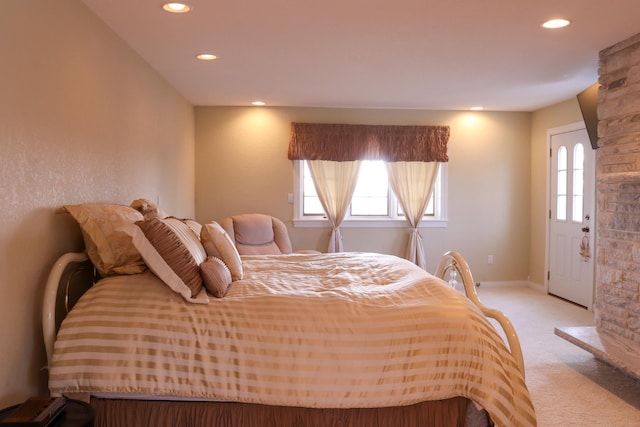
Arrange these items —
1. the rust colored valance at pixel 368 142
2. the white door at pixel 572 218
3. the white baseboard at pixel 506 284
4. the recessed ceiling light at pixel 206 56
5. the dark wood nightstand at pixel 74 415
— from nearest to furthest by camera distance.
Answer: the dark wood nightstand at pixel 74 415 < the recessed ceiling light at pixel 206 56 < the white door at pixel 572 218 < the rust colored valance at pixel 368 142 < the white baseboard at pixel 506 284

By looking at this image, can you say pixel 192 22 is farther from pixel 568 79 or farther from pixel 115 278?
pixel 568 79

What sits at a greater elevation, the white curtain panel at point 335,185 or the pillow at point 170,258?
the white curtain panel at point 335,185

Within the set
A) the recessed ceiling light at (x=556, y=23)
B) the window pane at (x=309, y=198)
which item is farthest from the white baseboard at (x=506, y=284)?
the recessed ceiling light at (x=556, y=23)

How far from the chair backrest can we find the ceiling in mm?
1390

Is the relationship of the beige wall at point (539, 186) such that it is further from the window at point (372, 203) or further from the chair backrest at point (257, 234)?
the chair backrest at point (257, 234)

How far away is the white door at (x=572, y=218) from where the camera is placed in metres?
5.29

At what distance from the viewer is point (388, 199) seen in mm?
6441

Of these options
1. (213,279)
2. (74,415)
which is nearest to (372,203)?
(213,279)

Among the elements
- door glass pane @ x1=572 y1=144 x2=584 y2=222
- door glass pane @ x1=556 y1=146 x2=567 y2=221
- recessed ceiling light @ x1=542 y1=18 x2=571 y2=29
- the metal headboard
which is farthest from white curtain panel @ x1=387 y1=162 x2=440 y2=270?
the metal headboard

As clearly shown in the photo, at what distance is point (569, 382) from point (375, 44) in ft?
8.93

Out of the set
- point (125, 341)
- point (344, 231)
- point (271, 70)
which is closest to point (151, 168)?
point (271, 70)

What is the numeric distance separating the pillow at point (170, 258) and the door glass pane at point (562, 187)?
488 cm

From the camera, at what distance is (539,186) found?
6.31 metres

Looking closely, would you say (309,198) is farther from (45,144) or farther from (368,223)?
(45,144)
